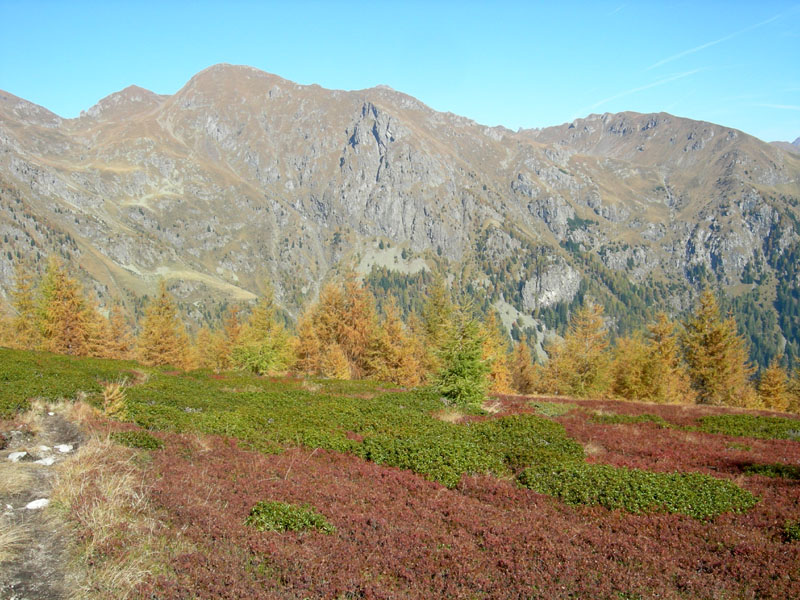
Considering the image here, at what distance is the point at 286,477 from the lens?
1102 cm

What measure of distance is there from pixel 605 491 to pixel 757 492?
14.2 ft

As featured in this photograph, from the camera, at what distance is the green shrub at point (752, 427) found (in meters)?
19.9

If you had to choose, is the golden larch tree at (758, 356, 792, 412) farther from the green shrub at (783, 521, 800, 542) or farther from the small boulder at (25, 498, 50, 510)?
the small boulder at (25, 498, 50, 510)

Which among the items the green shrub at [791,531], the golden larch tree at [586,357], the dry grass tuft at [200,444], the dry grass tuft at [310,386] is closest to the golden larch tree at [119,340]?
the dry grass tuft at [310,386]

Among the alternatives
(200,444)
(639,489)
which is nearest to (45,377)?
(200,444)

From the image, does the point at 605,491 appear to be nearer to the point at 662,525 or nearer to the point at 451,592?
the point at 662,525

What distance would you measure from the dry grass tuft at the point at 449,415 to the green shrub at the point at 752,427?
38.0ft

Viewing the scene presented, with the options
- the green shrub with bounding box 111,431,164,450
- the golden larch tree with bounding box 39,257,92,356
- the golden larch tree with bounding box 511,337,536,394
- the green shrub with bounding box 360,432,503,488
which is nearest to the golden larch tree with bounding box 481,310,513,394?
the golden larch tree with bounding box 511,337,536,394

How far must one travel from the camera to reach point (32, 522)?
7469mm

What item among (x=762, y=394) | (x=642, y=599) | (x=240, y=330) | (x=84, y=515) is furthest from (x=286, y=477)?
(x=762, y=394)

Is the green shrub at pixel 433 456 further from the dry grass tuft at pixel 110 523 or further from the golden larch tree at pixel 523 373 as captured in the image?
the golden larch tree at pixel 523 373

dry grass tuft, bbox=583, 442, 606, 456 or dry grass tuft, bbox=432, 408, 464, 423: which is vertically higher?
dry grass tuft, bbox=583, 442, 606, 456

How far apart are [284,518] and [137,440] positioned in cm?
628

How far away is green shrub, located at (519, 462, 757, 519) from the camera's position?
10422 mm
